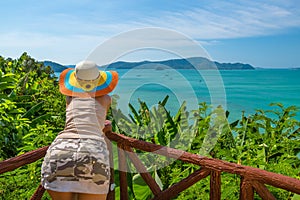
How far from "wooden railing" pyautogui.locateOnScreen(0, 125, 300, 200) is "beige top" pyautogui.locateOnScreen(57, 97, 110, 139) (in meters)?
0.36

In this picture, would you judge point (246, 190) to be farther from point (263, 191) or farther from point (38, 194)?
point (38, 194)

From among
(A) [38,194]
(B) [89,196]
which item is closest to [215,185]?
(B) [89,196]

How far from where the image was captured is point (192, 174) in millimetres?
2213

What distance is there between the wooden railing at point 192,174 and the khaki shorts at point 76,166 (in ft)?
1.09

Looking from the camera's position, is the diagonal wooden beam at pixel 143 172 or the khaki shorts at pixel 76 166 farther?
the diagonal wooden beam at pixel 143 172

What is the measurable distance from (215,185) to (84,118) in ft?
2.45

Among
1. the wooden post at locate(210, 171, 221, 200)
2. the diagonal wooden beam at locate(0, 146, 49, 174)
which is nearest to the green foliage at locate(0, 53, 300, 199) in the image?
the wooden post at locate(210, 171, 221, 200)

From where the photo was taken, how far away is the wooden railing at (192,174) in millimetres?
1852

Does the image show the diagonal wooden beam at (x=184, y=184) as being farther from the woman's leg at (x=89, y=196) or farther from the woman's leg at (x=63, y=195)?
the woman's leg at (x=63, y=195)

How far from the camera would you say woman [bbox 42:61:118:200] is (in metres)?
1.94

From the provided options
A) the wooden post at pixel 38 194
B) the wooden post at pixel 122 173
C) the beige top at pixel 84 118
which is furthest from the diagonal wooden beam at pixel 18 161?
the wooden post at pixel 122 173

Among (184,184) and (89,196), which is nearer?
(89,196)

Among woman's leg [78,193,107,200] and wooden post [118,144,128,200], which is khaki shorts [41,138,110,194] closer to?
woman's leg [78,193,107,200]

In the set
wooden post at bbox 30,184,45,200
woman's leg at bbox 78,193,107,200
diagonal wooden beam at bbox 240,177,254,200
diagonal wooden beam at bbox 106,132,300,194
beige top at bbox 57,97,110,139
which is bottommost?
wooden post at bbox 30,184,45,200
